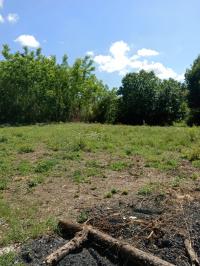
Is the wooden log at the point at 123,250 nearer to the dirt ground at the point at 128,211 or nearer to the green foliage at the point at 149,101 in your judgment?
the dirt ground at the point at 128,211

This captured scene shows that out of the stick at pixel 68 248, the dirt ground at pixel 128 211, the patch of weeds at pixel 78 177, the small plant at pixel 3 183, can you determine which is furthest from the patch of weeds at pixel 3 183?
the stick at pixel 68 248

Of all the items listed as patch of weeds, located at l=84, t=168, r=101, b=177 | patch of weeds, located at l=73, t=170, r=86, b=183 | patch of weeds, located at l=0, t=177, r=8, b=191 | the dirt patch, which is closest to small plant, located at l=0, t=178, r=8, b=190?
patch of weeds, located at l=0, t=177, r=8, b=191

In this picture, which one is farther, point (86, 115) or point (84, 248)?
point (86, 115)

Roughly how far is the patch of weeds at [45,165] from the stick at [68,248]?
13.0ft

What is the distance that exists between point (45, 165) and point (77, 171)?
0.96 m

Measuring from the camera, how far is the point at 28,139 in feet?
45.2

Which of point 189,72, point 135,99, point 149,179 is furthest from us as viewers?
point 189,72

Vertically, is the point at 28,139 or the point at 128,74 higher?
the point at 128,74

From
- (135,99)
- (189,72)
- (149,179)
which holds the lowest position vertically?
(149,179)

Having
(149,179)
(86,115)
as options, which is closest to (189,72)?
(86,115)

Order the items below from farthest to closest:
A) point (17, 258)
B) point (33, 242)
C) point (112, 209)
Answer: point (112, 209), point (33, 242), point (17, 258)

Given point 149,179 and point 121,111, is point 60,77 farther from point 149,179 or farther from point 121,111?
point 149,179

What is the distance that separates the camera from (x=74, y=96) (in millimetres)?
26766

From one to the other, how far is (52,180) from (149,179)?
6.26 ft
